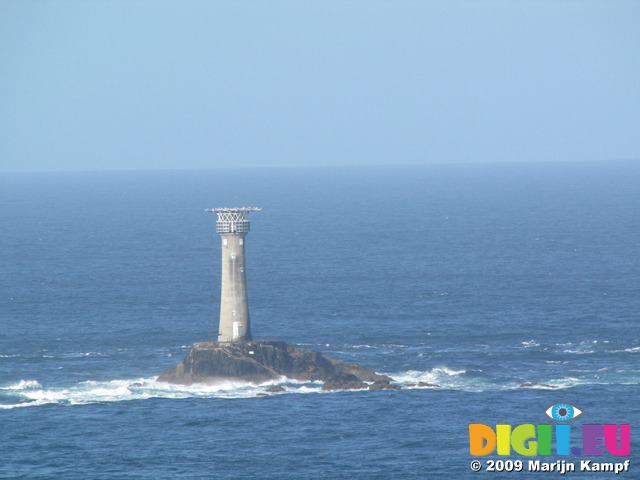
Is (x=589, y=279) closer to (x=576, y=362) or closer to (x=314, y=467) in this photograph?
(x=576, y=362)

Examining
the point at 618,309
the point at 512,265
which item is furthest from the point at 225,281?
the point at 512,265

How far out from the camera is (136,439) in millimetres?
88375

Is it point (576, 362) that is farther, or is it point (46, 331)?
point (46, 331)

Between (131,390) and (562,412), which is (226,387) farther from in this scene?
(562,412)

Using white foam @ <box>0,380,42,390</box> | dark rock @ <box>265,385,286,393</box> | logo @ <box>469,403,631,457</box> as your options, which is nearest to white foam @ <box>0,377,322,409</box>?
white foam @ <box>0,380,42,390</box>

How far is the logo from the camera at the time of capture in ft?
277

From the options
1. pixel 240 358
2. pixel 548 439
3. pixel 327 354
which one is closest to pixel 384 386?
pixel 240 358

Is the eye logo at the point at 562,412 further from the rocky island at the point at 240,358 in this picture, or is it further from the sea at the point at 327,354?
the rocky island at the point at 240,358

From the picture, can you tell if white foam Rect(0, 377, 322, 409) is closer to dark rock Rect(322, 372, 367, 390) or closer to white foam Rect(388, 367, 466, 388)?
dark rock Rect(322, 372, 367, 390)

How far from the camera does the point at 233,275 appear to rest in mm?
106438

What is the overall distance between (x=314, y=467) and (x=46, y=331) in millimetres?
52312

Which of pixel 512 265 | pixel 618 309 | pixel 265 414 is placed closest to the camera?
pixel 265 414

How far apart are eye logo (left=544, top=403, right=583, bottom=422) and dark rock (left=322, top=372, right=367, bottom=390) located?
1688 cm

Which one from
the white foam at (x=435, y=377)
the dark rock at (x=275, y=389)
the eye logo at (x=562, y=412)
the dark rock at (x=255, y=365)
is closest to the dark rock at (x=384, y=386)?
the white foam at (x=435, y=377)
